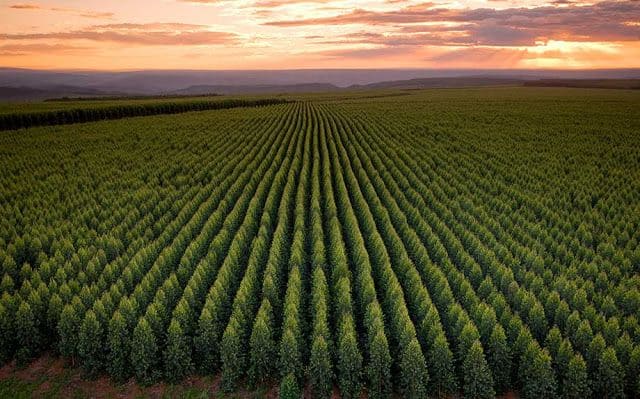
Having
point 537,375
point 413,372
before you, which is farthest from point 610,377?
point 413,372

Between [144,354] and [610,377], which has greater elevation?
[144,354]

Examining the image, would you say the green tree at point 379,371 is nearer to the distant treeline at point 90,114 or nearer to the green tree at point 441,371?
the green tree at point 441,371

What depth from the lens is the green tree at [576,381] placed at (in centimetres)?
885

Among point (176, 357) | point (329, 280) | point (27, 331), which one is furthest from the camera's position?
point (329, 280)

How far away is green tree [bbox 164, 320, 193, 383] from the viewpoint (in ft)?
32.2

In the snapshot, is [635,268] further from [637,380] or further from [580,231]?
[637,380]

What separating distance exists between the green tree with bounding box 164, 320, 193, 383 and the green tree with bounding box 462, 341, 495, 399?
5.55 metres

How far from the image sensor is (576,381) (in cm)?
888

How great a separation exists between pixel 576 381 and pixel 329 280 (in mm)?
6221

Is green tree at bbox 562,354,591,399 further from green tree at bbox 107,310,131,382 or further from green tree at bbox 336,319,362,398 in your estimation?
green tree at bbox 107,310,131,382

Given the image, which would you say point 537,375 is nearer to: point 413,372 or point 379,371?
point 413,372

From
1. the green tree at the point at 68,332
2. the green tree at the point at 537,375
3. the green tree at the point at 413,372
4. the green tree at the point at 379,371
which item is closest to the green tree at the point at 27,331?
the green tree at the point at 68,332

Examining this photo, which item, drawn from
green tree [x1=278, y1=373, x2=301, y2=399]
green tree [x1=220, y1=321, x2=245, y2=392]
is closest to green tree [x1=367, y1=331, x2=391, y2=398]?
green tree [x1=278, y1=373, x2=301, y2=399]

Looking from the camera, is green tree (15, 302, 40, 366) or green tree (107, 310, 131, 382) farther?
green tree (15, 302, 40, 366)
